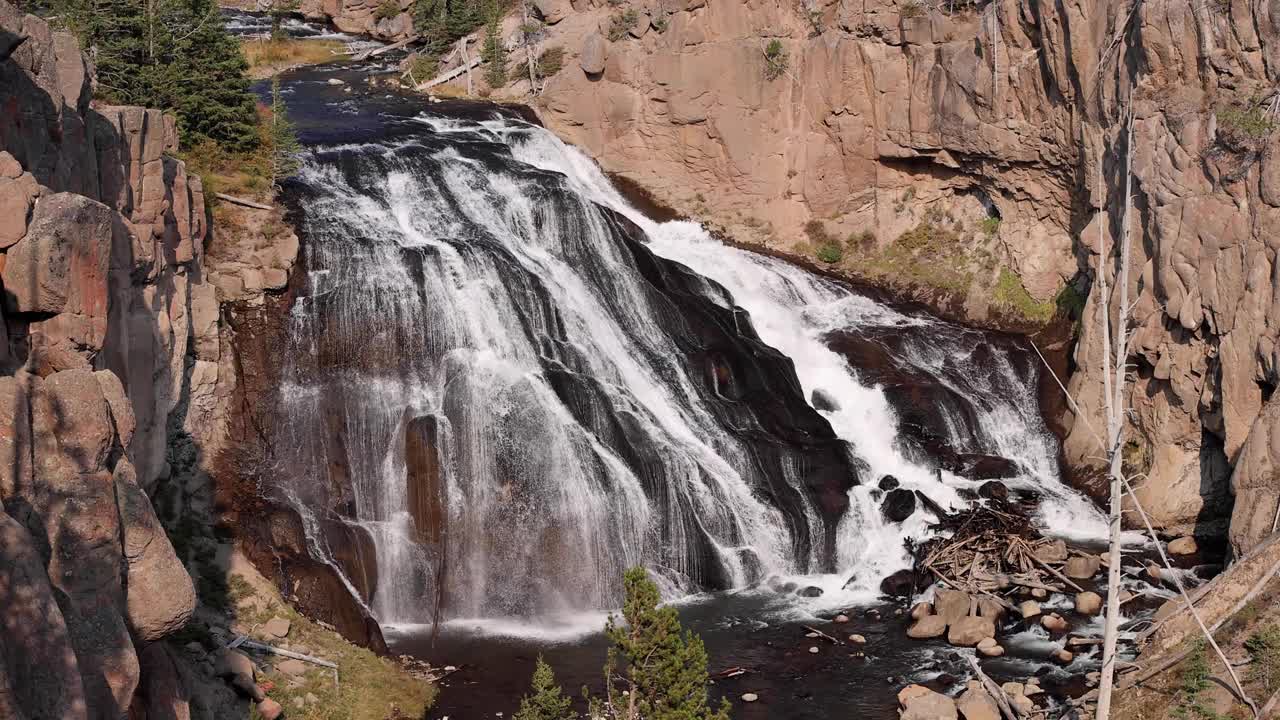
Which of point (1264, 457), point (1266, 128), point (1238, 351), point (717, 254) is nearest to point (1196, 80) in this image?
point (1266, 128)

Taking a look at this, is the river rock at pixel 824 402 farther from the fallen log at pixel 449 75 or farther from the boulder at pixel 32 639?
the boulder at pixel 32 639

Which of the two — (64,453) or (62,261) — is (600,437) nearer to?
(62,261)

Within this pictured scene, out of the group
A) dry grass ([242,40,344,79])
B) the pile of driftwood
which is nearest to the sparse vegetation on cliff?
dry grass ([242,40,344,79])

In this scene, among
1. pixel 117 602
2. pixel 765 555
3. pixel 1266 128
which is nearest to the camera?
pixel 117 602

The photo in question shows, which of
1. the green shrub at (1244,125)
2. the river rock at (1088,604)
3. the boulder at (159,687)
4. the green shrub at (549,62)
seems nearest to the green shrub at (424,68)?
the green shrub at (549,62)

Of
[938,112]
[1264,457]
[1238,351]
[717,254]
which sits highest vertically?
[938,112]

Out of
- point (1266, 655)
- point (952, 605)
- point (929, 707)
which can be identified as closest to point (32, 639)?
point (929, 707)

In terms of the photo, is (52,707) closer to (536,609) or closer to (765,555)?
(536,609)

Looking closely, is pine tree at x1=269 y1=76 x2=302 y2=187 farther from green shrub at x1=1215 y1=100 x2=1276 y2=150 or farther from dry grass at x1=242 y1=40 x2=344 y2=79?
green shrub at x1=1215 y1=100 x2=1276 y2=150

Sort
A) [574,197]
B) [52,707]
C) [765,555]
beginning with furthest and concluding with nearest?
[574,197] < [765,555] < [52,707]
